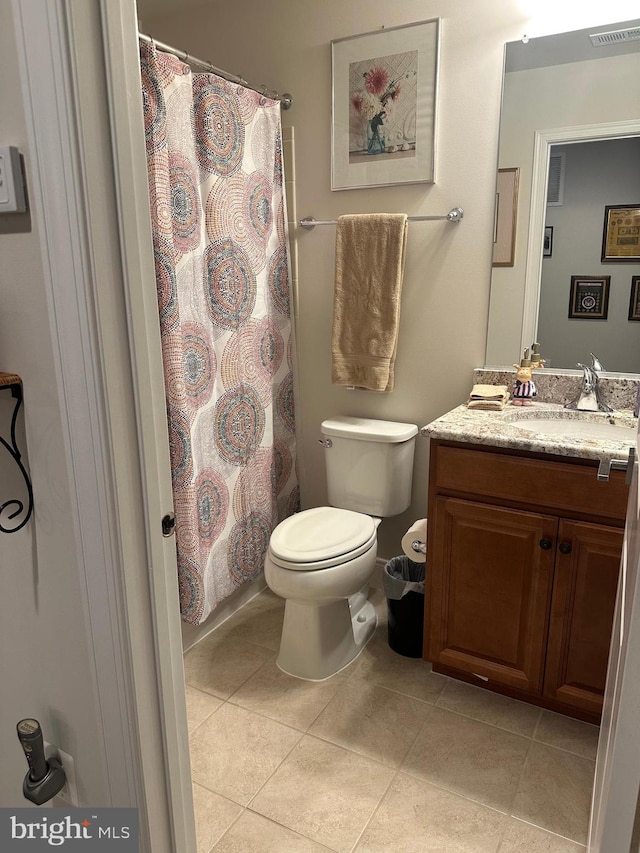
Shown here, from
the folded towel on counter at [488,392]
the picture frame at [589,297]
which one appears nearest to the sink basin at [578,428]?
the folded towel on counter at [488,392]

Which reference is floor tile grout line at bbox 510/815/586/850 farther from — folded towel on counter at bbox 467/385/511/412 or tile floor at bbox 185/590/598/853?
folded towel on counter at bbox 467/385/511/412

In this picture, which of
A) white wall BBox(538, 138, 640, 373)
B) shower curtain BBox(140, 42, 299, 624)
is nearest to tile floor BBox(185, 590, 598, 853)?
shower curtain BBox(140, 42, 299, 624)

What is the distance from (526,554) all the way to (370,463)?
756 mm

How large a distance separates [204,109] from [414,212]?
813 mm

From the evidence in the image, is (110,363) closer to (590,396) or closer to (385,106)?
(590,396)

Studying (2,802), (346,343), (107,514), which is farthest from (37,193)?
(346,343)

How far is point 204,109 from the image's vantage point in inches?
78.4

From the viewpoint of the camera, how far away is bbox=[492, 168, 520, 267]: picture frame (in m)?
2.15

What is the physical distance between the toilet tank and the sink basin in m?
0.48

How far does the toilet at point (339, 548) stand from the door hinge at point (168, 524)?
3.07 ft

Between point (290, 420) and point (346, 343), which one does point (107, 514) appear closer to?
point (346, 343)

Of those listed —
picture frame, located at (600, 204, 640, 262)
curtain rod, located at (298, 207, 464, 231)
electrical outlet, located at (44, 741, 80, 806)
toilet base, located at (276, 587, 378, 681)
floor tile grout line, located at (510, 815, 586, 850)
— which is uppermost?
curtain rod, located at (298, 207, 464, 231)

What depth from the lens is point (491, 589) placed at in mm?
1896

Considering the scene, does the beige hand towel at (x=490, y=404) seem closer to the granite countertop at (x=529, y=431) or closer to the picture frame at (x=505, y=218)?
the granite countertop at (x=529, y=431)
